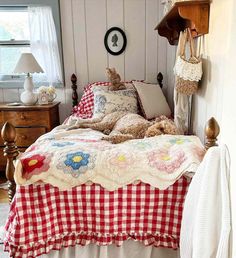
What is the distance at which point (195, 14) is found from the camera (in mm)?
1683

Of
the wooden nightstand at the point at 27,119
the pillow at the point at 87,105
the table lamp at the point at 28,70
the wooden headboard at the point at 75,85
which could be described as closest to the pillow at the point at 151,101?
the pillow at the point at 87,105

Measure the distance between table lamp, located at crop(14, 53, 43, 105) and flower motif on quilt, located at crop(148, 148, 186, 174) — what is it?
1990mm

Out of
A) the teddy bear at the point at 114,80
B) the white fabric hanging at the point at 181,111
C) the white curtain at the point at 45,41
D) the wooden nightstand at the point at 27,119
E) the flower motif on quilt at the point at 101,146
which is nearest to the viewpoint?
the flower motif on quilt at the point at 101,146

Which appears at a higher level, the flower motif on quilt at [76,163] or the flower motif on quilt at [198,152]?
the flower motif on quilt at [198,152]

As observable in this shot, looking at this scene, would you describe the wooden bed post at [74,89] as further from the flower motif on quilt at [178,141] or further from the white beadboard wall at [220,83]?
the flower motif on quilt at [178,141]

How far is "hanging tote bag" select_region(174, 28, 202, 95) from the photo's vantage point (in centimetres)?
178

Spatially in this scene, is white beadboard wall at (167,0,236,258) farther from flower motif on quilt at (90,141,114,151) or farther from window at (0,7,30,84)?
window at (0,7,30,84)

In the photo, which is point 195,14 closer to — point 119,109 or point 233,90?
point 233,90

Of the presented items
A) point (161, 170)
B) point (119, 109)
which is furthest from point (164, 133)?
point (119, 109)

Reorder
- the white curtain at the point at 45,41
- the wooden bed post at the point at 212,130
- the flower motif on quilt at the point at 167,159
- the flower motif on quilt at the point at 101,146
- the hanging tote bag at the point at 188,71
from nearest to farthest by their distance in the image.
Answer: the wooden bed post at the point at 212,130
the flower motif on quilt at the point at 167,159
the flower motif on quilt at the point at 101,146
the hanging tote bag at the point at 188,71
the white curtain at the point at 45,41

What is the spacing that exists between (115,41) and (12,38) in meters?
1.22

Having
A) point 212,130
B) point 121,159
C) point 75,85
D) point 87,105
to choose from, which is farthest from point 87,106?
point 212,130

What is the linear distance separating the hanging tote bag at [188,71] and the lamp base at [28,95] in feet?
5.89

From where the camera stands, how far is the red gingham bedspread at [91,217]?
1.40m
